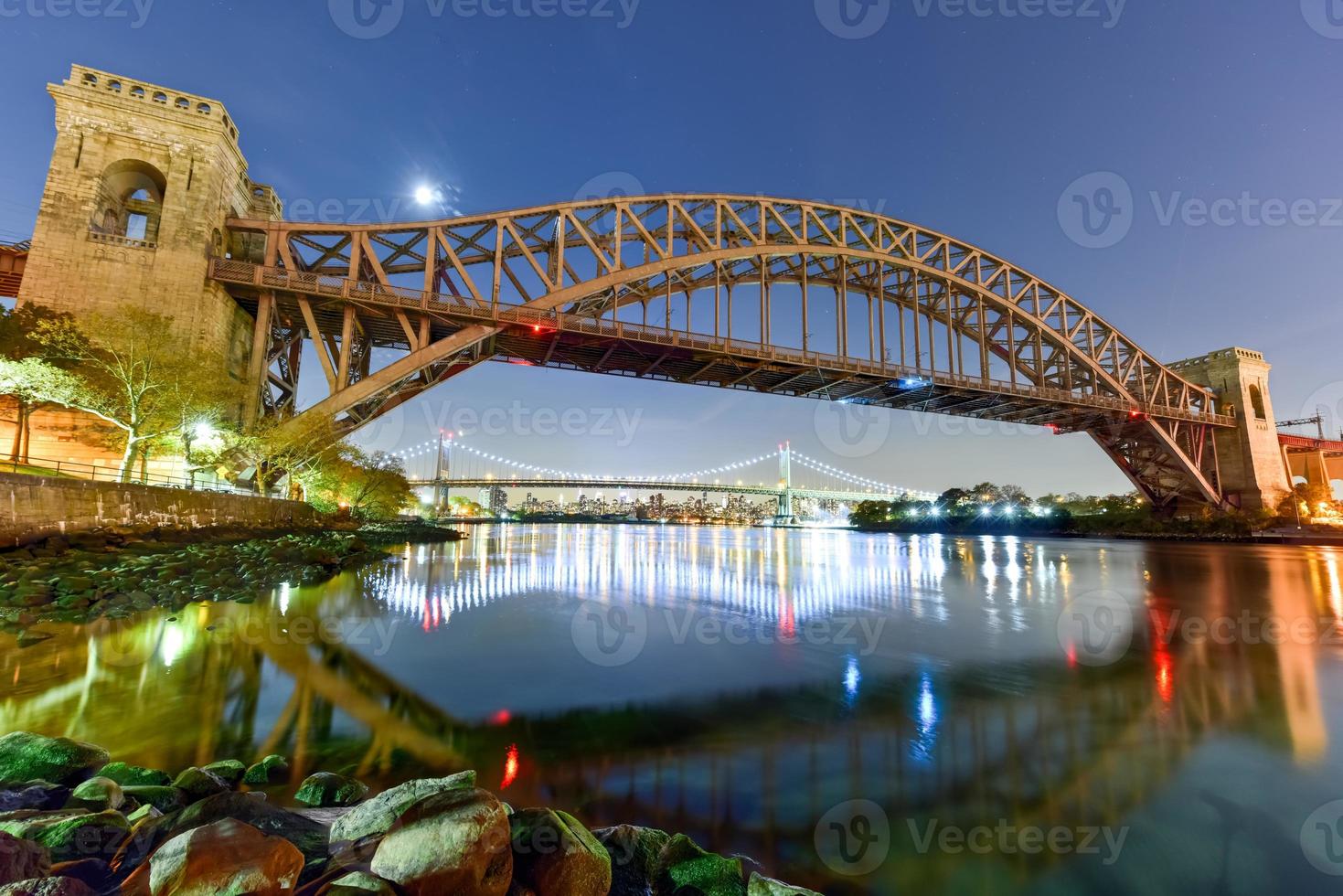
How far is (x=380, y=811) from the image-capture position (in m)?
2.84

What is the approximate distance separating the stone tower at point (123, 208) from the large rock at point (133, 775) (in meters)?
20.9

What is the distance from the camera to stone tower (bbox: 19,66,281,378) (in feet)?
62.0

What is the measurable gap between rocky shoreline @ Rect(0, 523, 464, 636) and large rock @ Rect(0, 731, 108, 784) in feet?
18.6

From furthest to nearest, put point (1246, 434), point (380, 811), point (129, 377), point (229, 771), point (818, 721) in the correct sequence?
1. point (1246, 434)
2. point (129, 377)
3. point (818, 721)
4. point (229, 771)
5. point (380, 811)

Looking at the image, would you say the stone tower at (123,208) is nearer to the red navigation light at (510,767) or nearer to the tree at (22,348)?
the tree at (22,348)

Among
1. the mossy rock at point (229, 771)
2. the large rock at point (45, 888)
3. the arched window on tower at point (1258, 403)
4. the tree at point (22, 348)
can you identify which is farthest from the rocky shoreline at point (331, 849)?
the arched window on tower at point (1258, 403)

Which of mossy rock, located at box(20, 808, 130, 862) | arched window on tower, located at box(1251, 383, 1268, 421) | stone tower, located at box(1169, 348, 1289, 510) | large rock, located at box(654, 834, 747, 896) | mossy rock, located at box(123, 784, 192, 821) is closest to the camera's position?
mossy rock, located at box(20, 808, 130, 862)

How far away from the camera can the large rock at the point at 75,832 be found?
2381 millimetres

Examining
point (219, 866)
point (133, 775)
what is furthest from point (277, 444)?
point (219, 866)

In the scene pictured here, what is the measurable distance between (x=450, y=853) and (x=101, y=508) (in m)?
16.3

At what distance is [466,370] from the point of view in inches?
1061

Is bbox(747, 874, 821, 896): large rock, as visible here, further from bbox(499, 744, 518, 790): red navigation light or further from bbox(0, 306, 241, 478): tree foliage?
bbox(0, 306, 241, 478): tree foliage

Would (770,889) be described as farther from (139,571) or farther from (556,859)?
(139,571)

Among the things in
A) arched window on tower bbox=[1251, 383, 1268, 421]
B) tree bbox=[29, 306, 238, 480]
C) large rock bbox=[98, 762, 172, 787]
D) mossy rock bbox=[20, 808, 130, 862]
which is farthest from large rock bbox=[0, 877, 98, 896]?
arched window on tower bbox=[1251, 383, 1268, 421]
